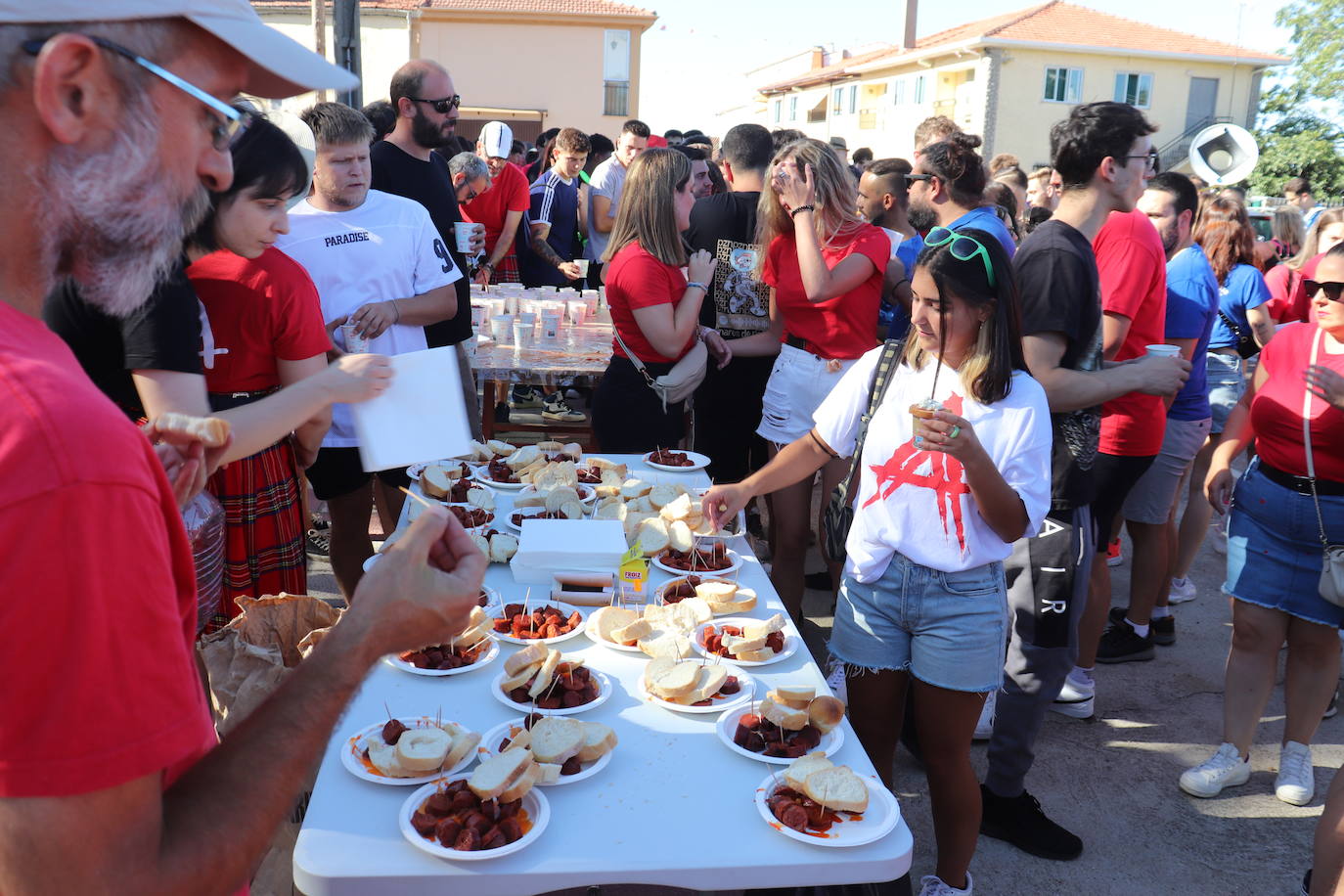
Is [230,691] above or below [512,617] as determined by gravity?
below

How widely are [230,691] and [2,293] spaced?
1649 millimetres

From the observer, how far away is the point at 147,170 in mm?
892

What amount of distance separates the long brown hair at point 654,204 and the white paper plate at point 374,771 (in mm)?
2499

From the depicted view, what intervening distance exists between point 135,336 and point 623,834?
1599 mm

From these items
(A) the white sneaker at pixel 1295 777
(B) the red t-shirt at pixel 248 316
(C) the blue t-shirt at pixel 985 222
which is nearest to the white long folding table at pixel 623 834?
(B) the red t-shirt at pixel 248 316

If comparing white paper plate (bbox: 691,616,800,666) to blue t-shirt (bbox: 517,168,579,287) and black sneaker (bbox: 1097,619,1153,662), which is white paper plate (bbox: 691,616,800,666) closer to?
black sneaker (bbox: 1097,619,1153,662)

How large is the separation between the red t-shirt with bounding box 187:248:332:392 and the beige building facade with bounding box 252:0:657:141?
27.4m

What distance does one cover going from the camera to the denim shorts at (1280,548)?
3.10 m

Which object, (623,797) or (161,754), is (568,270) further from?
(161,754)

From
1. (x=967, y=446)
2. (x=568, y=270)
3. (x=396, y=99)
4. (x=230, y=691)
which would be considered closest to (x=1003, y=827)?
(x=967, y=446)

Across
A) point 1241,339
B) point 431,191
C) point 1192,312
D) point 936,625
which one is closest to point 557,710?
point 936,625

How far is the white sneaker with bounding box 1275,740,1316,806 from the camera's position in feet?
11.1

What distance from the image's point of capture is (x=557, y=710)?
1924 mm

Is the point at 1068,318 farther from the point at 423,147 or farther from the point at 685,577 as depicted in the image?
the point at 423,147
